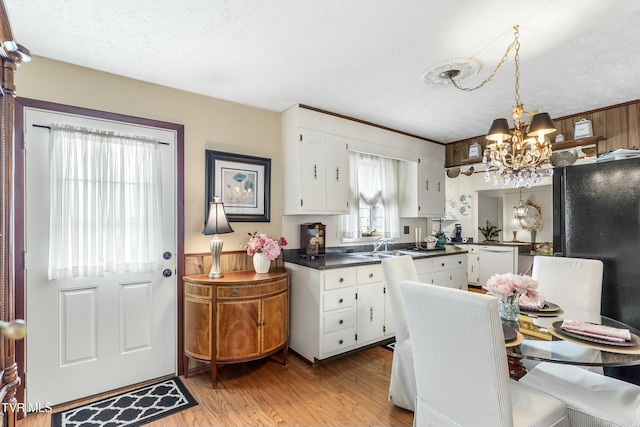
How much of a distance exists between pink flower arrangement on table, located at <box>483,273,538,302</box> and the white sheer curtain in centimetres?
248

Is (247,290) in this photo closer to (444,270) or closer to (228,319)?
(228,319)

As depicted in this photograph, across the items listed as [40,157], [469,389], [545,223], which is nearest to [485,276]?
[545,223]

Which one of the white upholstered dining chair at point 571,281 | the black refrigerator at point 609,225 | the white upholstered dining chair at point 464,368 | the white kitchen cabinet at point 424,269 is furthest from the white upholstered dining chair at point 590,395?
the white kitchen cabinet at point 424,269

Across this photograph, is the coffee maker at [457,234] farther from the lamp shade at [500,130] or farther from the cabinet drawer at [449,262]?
the lamp shade at [500,130]

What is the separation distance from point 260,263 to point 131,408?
1.35m

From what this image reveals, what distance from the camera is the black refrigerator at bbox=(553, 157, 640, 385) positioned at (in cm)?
207

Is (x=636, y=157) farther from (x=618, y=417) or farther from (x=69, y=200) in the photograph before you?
(x=69, y=200)

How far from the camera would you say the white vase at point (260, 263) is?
2.80 m

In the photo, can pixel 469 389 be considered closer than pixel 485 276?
Yes

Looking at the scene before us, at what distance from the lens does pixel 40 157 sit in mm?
2180

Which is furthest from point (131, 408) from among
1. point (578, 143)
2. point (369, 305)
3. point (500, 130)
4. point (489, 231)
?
point (489, 231)

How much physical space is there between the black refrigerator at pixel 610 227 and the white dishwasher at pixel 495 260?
3326 mm

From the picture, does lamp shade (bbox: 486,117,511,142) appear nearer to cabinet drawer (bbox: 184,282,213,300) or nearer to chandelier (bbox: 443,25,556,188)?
chandelier (bbox: 443,25,556,188)

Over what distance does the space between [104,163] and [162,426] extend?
190 cm
